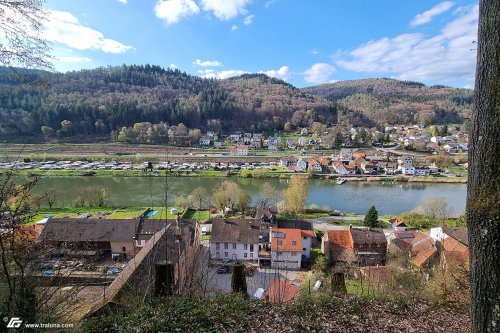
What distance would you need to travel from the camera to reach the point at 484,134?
1.44m

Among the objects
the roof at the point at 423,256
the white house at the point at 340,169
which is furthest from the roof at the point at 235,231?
the white house at the point at 340,169

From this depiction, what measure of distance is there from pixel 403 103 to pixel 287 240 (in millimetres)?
99998

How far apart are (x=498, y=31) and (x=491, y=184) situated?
0.75m

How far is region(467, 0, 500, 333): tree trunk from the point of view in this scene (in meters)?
1.40

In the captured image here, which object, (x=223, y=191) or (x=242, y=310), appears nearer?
(x=242, y=310)

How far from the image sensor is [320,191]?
2772 centimetres

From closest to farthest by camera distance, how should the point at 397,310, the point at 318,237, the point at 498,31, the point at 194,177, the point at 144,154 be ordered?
the point at 498,31
the point at 397,310
the point at 318,237
the point at 194,177
the point at 144,154

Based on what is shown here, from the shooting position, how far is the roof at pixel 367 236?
1279 centimetres

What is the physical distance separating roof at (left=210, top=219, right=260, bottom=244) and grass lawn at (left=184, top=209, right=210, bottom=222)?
4.95 metres

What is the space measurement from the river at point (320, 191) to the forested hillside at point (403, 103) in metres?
53.0

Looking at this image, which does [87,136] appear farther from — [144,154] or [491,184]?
[491,184]

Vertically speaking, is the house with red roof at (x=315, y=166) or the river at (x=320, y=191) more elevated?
the house with red roof at (x=315, y=166)

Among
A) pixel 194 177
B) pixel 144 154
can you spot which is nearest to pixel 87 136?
pixel 144 154

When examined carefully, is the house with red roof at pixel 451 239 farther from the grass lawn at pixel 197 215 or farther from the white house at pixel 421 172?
the white house at pixel 421 172
